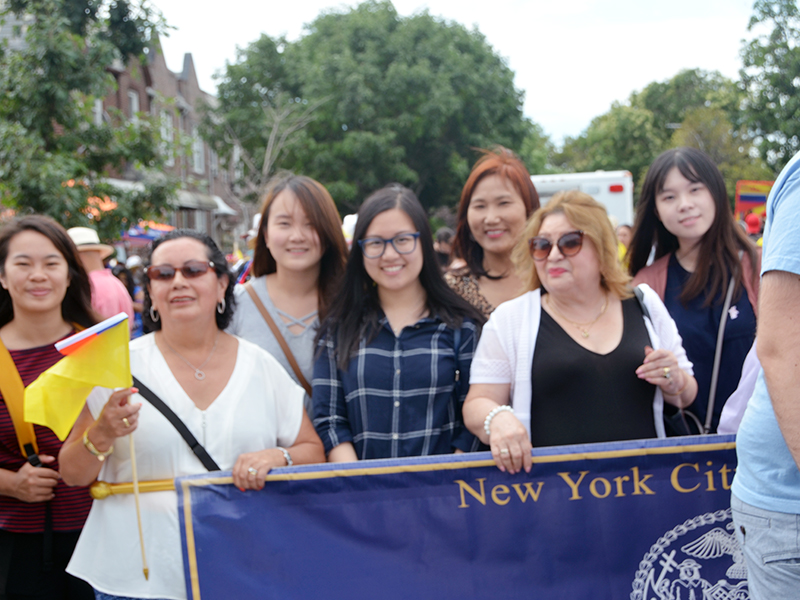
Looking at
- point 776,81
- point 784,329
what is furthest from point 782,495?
point 776,81

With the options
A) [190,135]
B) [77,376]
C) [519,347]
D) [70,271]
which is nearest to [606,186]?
[519,347]

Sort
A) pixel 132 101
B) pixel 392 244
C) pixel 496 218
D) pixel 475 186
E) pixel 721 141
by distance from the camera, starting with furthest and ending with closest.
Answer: pixel 721 141 → pixel 132 101 → pixel 475 186 → pixel 496 218 → pixel 392 244

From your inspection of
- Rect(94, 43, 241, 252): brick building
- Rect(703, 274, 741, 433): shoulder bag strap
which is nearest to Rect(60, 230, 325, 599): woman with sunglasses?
Rect(703, 274, 741, 433): shoulder bag strap

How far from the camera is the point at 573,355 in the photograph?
2441mm

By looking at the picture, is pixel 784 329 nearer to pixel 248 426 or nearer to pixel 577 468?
pixel 577 468

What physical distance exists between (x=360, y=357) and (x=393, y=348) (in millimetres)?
144

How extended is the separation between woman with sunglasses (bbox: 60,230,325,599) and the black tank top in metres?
0.90

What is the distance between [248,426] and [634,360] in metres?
1.45

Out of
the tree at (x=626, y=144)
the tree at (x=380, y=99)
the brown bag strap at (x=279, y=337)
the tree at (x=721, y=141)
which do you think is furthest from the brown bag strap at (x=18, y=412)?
the tree at (x=626, y=144)

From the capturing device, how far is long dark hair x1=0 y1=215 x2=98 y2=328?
2799mm

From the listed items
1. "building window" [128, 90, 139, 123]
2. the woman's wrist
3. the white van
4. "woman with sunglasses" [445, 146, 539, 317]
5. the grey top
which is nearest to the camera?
the woman's wrist

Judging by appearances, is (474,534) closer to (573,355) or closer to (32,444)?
(573,355)

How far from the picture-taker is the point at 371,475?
7.68ft

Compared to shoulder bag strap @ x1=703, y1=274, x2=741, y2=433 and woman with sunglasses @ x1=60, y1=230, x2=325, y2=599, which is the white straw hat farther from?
shoulder bag strap @ x1=703, y1=274, x2=741, y2=433
